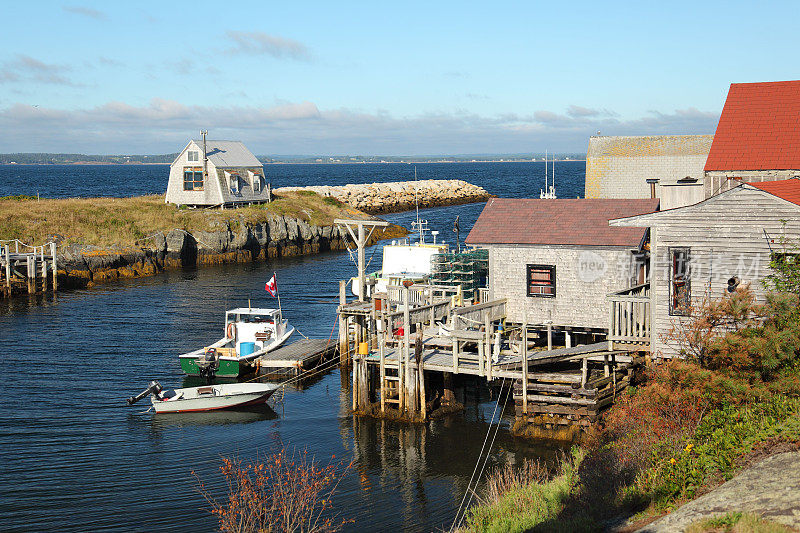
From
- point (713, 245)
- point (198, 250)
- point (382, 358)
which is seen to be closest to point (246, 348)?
point (382, 358)

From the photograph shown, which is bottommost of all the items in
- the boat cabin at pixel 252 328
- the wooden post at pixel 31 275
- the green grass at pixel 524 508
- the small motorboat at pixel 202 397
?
the small motorboat at pixel 202 397

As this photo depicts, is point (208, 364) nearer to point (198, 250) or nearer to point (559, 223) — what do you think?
point (559, 223)

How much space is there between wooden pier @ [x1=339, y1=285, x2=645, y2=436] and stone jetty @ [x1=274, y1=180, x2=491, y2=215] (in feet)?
210

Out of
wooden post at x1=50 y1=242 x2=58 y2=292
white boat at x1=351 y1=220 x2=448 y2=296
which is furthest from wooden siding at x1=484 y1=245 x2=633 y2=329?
wooden post at x1=50 y1=242 x2=58 y2=292

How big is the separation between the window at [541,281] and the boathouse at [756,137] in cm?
717

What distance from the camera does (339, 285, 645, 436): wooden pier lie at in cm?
2455

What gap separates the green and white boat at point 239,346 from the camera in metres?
31.8

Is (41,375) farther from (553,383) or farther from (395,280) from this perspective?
(553,383)

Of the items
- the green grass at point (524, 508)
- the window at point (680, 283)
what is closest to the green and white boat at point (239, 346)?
the green grass at point (524, 508)

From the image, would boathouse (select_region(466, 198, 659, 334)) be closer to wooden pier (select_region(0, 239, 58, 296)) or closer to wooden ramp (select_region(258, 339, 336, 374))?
wooden ramp (select_region(258, 339, 336, 374))

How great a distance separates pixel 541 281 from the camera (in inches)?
1086

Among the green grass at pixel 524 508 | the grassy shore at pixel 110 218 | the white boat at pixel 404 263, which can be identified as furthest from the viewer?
the grassy shore at pixel 110 218

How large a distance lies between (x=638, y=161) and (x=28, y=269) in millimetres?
38539

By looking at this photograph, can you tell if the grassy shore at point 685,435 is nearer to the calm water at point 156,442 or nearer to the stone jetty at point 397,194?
the calm water at point 156,442
